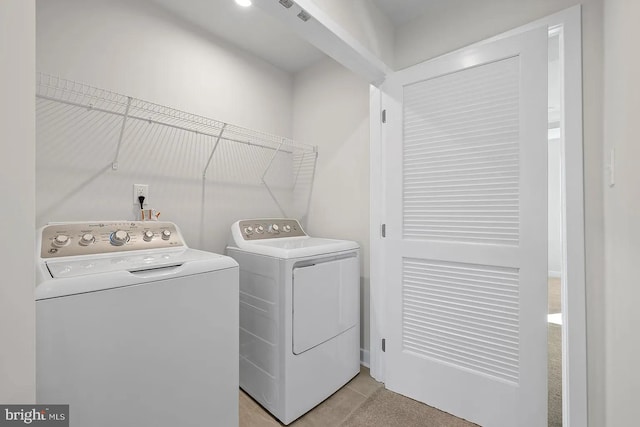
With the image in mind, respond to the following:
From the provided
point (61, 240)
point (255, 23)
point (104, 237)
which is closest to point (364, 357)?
point (104, 237)

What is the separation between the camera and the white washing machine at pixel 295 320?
1567 mm

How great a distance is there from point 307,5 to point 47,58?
1.34 meters

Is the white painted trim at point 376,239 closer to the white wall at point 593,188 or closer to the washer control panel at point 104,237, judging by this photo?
the white wall at point 593,188

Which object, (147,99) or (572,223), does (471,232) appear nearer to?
(572,223)

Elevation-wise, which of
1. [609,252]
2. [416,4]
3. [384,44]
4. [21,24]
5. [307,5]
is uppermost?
[416,4]

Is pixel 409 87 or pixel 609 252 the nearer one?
pixel 609 252

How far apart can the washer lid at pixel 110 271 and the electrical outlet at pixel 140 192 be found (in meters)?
0.49

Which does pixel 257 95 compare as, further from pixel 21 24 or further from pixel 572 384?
pixel 572 384

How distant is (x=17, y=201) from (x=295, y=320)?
1264mm

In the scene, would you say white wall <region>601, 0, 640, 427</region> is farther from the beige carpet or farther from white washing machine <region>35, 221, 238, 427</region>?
white washing machine <region>35, 221, 238, 427</region>

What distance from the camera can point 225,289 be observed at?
129cm

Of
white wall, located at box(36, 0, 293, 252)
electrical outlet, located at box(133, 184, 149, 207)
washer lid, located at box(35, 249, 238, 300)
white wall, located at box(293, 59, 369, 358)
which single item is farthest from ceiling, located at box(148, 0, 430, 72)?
washer lid, located at box(35, 249, 238, 300)

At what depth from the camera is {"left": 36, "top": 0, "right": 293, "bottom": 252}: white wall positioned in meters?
1.45

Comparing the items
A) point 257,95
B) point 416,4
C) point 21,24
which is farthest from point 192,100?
point 416,4
